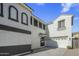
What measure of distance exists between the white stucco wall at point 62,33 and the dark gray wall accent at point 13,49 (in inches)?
43.6

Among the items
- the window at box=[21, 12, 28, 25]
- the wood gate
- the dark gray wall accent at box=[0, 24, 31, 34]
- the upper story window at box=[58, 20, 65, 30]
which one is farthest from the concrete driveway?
the window at box=[21, 12, 28, 25]

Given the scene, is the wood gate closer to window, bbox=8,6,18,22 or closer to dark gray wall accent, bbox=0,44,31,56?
dark gray wall accent, bbox=0,44,31,56

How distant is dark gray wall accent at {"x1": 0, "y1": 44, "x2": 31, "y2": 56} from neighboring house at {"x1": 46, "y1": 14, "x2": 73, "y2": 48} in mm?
1061

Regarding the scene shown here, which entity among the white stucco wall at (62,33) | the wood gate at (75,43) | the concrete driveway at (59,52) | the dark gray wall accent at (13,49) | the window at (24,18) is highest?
the window at (24,18)

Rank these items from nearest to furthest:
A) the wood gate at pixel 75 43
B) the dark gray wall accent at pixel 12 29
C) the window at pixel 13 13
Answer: the dark gray wall accent at pixel 12 29 < the window at pixel 13 13 < the wood gate at pixel 75 43

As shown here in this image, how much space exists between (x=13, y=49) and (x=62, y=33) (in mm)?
2072

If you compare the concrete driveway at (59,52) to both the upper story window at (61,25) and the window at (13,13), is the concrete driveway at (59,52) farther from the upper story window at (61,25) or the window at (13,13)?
the window at (13,13)

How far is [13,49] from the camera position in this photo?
6.14 m

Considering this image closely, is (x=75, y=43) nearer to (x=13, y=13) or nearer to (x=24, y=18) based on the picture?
(x=24, y=18)

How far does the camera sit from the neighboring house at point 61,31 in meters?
6.23

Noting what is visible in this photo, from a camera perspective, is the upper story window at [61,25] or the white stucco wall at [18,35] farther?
the upper story window at [61,25]

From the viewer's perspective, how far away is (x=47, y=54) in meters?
6.02

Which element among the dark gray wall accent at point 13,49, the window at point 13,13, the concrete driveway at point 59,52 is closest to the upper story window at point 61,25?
the concrete driveway at point 59,52

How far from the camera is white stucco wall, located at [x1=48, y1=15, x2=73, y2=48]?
6234 mm
